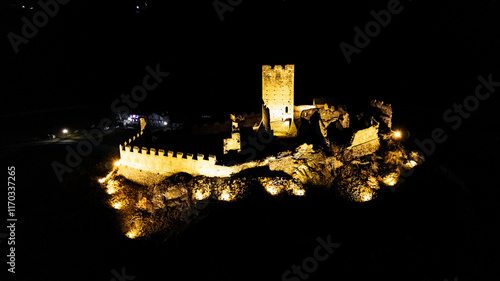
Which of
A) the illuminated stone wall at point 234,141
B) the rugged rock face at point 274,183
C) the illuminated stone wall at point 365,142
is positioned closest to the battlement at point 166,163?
the rugged rock face at point 274,183

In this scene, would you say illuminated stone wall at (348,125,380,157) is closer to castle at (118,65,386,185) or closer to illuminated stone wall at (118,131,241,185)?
castle at (118,65,386,185)

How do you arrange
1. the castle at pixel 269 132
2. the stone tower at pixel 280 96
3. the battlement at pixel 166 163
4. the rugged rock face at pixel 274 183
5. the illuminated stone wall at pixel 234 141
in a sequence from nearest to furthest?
the rugged rock face at pixel 274 183 < the battlement at pixel 166 163 < the castle at pixel 269 132 < the illuminated stone wall at pixel 234 141 < the stone tower at pixel 280 96

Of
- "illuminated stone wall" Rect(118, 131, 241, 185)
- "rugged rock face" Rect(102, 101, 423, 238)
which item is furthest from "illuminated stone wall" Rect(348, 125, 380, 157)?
"illuminated stone wall" Rect(118, 131, 241, 185)

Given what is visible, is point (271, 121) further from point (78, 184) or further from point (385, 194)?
point (78, 184)

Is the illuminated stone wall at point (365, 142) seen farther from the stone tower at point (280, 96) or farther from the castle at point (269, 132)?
the stone tower at point (280, 96)

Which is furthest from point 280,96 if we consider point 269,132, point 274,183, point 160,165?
point 160,165

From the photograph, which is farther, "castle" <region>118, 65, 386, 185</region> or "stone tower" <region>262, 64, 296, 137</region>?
"stone tower" <region>262, 64, 296, 137</region>

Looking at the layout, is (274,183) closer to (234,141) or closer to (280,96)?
(234,141)

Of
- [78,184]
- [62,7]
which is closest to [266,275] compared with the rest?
[78,184]
